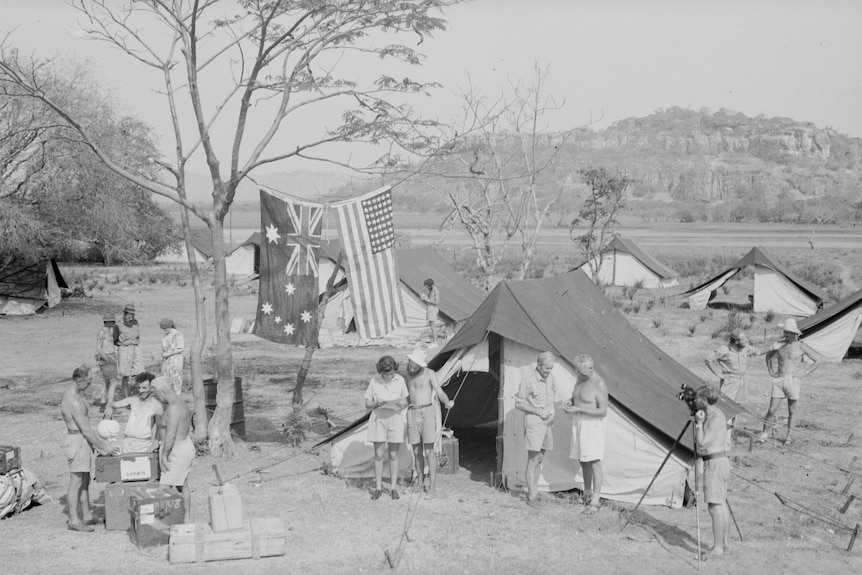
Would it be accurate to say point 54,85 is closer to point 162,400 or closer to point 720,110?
point 162,400

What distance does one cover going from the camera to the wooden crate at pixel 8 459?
350 inches

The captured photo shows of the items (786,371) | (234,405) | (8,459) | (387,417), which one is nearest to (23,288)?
(234,405)

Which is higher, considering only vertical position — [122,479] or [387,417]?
[387,417]

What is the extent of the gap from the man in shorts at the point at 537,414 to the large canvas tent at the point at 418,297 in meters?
11.8

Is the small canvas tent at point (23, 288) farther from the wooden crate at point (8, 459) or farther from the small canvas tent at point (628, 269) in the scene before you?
the wooden crate at point (8, 459)

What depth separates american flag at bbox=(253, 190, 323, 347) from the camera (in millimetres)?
11289

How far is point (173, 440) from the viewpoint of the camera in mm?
8523

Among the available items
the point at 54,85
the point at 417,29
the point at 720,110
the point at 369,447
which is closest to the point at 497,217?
the point at 54,85

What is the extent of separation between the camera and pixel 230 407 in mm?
11586

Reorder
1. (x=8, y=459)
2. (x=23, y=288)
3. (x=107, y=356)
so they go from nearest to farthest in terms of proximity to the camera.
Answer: (x=8, y=459)
(x=107, y=356)
(x=23, y=288)

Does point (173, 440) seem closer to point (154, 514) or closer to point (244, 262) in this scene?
point (154, 514)

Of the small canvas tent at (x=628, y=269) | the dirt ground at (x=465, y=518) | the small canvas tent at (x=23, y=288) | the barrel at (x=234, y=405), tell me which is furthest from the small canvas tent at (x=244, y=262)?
the barrel at (x=234, y=405)

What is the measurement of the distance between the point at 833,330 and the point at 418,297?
8.98 m

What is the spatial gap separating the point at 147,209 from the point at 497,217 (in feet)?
73.5
